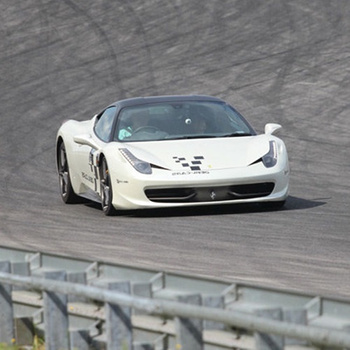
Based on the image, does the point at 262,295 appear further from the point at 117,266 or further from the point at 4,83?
the point at 4,83

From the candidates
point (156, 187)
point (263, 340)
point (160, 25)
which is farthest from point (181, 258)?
point (160, 25)

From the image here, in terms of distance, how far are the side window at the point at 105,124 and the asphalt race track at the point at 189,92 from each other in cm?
87

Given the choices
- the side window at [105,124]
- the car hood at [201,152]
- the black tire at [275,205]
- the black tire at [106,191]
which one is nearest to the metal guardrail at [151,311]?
the car hood at [201,152]

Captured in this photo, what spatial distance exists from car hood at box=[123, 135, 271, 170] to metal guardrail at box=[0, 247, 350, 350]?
649 cm

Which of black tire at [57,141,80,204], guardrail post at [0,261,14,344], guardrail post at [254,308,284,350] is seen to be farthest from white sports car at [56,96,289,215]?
guardrail post at [254,308,284,350]

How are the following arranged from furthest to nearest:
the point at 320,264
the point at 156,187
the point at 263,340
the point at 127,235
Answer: the point at 156,187
the point at 127,235
the point at 320,264
the point at 263,340

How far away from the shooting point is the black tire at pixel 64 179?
16.0 metres

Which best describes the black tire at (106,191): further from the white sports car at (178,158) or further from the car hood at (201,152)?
the car hood at (201,152)

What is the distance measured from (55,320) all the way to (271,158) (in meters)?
7.87

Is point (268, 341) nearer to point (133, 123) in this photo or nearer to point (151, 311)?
point (151, 311)

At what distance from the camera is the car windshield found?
14.8 meters

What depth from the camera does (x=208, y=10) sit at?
1252 inches

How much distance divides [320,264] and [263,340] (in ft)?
17.3

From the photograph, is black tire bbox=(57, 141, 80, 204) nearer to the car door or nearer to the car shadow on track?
the car door
